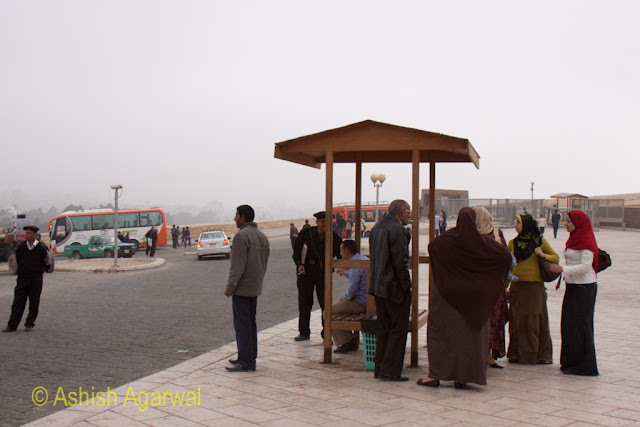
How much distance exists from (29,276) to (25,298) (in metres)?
0.34

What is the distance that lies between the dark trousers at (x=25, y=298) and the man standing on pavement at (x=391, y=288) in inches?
236

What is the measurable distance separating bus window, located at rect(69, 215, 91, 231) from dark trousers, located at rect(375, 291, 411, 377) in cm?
3935

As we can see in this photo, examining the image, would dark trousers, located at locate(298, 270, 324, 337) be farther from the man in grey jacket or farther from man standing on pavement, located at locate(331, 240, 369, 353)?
the man in grey jacket

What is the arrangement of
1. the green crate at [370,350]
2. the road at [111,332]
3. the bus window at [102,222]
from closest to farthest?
1. the road at [111,332]
2. the green crate at [370,350]
3. the bus window at [102,222]

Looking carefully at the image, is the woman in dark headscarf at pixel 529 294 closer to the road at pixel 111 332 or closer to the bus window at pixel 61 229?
the road at pixel 111 332

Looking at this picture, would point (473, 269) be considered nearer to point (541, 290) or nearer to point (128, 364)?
point (541, 290)

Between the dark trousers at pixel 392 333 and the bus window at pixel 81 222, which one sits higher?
the bus window at pixel 81 222

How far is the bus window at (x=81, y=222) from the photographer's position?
4228 centimetres

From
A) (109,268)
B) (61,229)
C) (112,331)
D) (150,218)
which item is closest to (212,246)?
(109,268)

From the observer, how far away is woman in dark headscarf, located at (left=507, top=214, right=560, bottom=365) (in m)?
6.76

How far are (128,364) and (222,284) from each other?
1045cm

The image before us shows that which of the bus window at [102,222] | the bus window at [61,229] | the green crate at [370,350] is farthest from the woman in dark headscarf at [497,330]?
the bus window at [102,222]

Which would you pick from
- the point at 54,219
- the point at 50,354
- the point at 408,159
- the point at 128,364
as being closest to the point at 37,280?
the point at 50,354

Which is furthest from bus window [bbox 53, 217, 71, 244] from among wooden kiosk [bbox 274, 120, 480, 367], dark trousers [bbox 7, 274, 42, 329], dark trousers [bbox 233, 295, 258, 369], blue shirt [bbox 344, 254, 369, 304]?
dark trousers [bbox 233, 295, 258, 369]
